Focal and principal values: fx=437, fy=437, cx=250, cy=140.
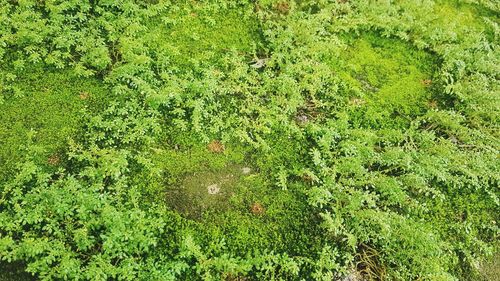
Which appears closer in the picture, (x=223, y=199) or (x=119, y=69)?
(x=223, y=199)

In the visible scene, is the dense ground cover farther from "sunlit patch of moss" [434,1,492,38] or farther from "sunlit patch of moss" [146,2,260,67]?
"sunlit patch of moss" [434,1,492,38]

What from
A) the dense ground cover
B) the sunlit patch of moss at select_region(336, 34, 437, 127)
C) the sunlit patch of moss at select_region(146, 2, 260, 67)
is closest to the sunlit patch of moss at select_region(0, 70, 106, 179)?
the dense ground cover

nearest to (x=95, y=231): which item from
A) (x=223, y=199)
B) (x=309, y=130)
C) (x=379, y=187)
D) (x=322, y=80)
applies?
(x=223, y=199)

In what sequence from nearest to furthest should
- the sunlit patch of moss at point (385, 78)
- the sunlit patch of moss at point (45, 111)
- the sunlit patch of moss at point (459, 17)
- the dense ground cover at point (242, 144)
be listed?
the dense ground cover at point (242, 144) < the sunlit patch of moss at point (45, 111) < the sunlit patch of moss at point (385, 78) < the sunlit patch of moss at point (459, 17)

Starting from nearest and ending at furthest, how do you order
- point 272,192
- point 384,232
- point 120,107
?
point 384,232, point 272,192, point 120,107

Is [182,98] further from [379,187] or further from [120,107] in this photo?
[379,187]

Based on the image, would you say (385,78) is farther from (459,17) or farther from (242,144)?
(242,144)

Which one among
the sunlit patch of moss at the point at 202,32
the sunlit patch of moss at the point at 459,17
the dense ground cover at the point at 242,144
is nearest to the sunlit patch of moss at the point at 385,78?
the dense ground cover at the point at 242,144

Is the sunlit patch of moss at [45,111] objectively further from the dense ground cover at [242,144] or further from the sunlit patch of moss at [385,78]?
the sunlit patch of moss at [385,78]
